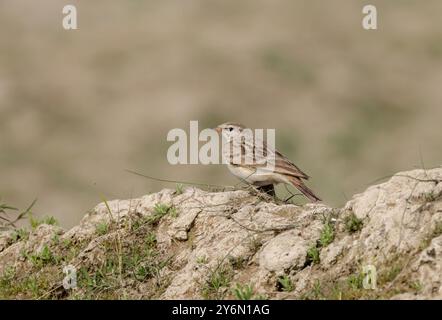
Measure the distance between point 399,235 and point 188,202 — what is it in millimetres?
2398

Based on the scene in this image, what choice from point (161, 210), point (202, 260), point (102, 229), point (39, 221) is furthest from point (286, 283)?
point (39, 221)

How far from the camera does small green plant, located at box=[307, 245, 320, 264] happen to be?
349 inches

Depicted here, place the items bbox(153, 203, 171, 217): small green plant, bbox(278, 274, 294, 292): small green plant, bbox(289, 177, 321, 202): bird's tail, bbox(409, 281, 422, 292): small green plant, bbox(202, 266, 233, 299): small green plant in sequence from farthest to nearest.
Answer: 1. bbox(289, 177, 321, 202): bird's tail
2. bbox(153, 203, 171, 217): small green plant
3. bbox(202, 266, 233, 299): small green plant
4. bbox(278, 274, 294, 292): small green plant
5. bbox(409, 281, 422, 292): small green plant

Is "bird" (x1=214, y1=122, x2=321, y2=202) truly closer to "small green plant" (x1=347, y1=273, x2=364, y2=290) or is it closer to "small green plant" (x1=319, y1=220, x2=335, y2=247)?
"small green plant" (x1=319, y1=220, x2=335, y2=247)

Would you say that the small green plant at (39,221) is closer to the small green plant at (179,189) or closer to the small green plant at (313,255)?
the small green plant at (179,189)

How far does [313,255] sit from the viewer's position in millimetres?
8875

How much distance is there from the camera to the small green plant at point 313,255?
29.1 ft

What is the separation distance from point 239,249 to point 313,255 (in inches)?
26.9

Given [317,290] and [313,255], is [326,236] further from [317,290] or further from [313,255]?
[317,290]

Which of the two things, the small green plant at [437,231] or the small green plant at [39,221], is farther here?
the small green plant at [39,221]

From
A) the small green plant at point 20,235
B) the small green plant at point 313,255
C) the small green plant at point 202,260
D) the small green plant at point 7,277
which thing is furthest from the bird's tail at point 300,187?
the small green plant at point 7,277

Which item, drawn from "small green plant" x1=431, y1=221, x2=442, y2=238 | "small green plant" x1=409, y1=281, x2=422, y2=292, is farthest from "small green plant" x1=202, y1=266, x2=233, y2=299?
"small green plant" x1=431, y1=221, x2=442, y2=238

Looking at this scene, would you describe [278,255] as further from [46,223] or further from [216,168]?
[216,168]

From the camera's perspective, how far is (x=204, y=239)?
9.75m
